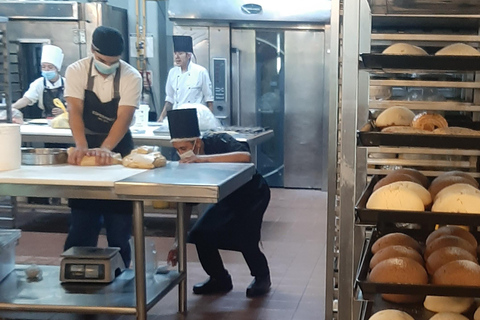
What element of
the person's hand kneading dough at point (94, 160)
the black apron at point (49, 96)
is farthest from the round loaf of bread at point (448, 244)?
the black apron at point (49, 96)

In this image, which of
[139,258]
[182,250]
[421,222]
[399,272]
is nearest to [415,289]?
[399,272]

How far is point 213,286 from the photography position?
3699 mm

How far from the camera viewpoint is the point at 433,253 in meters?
1.60

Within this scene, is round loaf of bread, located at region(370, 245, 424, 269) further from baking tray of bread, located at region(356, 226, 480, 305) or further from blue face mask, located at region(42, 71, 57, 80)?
blue face mask, located at region(42, 71, 57, 80)

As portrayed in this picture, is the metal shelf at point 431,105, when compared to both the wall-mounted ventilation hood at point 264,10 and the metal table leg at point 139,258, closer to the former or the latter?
the metal table leg at point 139,258

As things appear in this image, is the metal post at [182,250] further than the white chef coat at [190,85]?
No

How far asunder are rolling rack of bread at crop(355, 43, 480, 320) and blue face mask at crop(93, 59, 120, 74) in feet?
6.40

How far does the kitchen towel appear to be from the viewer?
2.68 metres

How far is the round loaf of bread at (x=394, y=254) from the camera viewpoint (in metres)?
1.58

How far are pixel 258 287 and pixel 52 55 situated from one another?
3.48m

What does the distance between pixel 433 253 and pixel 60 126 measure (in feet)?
13.5

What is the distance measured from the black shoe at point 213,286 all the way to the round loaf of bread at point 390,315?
2.24m

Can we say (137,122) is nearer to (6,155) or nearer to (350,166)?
(6,155)

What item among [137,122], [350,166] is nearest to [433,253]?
[350,166]
